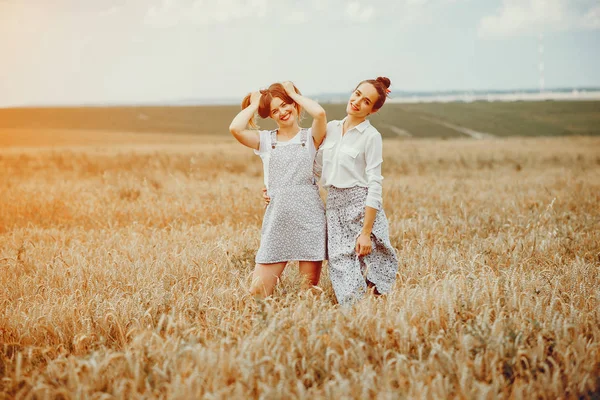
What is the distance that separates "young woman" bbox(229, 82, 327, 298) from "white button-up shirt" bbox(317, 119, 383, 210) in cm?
11

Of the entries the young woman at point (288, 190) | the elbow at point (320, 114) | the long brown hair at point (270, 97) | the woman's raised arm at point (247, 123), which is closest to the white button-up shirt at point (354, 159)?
the young woman at point (288, 190)

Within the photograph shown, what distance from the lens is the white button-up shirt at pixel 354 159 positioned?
4352 millimetres

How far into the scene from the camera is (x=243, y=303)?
480 centimetres

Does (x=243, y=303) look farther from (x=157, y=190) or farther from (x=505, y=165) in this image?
(x=505, y=165)

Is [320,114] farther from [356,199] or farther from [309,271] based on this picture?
[309,271]

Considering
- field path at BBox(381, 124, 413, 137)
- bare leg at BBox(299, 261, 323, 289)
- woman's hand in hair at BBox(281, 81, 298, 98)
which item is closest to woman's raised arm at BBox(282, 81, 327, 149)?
woman's hand in hair at BBox(281, 81, 298, 98)

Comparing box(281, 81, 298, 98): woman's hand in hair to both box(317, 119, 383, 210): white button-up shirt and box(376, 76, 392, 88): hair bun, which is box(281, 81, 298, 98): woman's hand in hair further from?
box(376, 76, 392, 88): hair bun

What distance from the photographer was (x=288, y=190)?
14.7 ft

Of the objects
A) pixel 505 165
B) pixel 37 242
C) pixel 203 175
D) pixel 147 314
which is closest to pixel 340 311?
pixel 147 314

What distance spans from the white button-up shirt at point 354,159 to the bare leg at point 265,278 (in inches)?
30.0

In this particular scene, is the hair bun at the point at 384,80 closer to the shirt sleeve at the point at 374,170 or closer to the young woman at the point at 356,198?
the young woman at the point at 356,198

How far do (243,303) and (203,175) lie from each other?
9091mm

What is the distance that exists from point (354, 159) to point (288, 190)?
553 mm

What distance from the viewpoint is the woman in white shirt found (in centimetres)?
438
